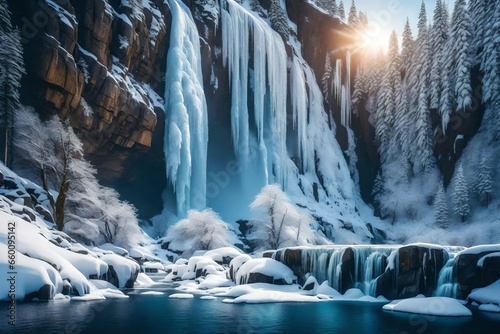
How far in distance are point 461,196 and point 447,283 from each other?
125 feet

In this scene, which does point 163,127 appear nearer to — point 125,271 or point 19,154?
point 19,154

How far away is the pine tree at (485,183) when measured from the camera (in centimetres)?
5503

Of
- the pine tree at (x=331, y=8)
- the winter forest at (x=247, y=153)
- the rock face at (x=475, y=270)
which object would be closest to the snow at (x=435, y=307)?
the winter forest at (x=247, y=153)

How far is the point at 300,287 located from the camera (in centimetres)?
2748

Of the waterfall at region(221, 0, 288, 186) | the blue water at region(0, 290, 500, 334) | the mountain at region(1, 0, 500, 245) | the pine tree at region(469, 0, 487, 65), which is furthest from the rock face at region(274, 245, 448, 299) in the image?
the pine tree at region(469, 0, 487, 65)

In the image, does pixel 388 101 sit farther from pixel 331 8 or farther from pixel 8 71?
pixel 8 71

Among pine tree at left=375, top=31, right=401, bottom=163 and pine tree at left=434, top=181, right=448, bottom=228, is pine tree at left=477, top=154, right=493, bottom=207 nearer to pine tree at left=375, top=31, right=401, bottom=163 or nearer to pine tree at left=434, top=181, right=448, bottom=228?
pine tree at left=434, top=181, right=448, bottom=228

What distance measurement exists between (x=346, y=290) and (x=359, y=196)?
52759mm

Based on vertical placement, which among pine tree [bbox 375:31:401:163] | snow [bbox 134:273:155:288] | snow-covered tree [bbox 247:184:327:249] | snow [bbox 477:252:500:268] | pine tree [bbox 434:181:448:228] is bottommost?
snow [bbox 134:273:155:288]

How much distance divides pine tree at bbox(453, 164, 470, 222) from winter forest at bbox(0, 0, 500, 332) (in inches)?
7.2

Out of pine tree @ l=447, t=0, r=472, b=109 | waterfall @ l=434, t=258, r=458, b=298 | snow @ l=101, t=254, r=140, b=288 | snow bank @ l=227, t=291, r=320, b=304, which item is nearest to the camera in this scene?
snow bank @ l=227, t=291, r=320, b=304

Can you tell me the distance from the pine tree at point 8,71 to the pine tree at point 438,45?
56.1 m

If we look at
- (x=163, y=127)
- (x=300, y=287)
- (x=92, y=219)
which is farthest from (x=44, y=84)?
(x=300, y=287)

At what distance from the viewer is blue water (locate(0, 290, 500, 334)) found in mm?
13820
